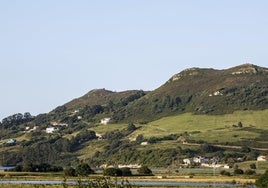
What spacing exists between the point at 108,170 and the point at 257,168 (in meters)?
63.3

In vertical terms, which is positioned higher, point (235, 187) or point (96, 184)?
point (96, 184)

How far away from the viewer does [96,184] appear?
45.1m

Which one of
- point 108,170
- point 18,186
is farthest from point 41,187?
point 108,170

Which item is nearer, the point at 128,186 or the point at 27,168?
the point at 128,186

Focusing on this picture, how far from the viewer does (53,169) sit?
577ft

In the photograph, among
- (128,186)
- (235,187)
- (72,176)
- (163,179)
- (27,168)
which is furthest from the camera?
(27,168)

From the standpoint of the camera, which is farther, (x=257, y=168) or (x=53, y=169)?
(x=257, y=168)

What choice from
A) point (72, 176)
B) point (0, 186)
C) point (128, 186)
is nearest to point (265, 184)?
point (0, 186)

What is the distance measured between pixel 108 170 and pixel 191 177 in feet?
55.4

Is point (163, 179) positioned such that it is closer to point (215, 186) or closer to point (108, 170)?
point (108, 170)

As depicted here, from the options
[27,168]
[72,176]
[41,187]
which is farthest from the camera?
[27,168]

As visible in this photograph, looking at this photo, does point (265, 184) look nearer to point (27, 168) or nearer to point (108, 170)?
point (108, 170)

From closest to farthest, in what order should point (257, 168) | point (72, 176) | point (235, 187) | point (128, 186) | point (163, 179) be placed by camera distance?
point (128, 186)
point (235, 187)
point (163, 179)
point (72, 176)
point (257, 168)

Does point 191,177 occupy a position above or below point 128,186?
below
